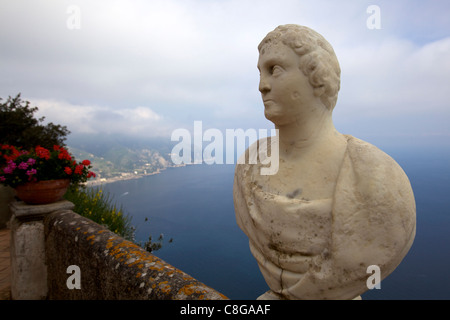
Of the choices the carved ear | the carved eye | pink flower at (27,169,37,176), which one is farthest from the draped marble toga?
pink flower at (27,169,37,176)

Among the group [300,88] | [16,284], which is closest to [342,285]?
[300,88]

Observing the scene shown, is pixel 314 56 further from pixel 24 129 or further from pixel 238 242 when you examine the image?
pixel 24 129

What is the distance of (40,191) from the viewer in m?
3.57

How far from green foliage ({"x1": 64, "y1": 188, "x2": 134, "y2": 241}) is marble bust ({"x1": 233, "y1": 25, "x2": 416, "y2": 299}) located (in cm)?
453

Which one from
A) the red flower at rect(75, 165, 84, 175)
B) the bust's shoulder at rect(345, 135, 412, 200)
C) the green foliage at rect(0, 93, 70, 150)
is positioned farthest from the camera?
the green foliage at rect(0, 93, 70, 150)

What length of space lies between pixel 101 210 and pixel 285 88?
511 cm

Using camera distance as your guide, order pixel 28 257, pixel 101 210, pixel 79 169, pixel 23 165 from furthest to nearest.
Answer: pixel 101 210 < pixel 79 169 < pixel 23 165 < pixel 28 257

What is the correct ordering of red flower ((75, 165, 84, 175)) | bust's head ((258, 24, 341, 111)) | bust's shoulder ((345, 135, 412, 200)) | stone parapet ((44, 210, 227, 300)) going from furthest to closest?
1. red flower ((75, 165, 84, 175))
2. stone parapet ((44, 210, 227, 300))
3. bust's head ((258, 24, 341, 111))
4. bust's shoulder ((345, 135, 412, 200))

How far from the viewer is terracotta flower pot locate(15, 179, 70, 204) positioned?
11.6 ft

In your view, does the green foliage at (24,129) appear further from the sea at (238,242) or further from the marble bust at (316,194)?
the marble bust at (316,194)

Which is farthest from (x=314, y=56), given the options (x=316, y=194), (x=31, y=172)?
(x=31, y=172)

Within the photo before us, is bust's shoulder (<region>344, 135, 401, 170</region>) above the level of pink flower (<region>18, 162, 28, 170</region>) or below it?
above

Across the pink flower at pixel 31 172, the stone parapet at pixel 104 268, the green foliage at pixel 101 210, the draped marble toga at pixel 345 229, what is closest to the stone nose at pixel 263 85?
the draped marble toga at pixel 345 229

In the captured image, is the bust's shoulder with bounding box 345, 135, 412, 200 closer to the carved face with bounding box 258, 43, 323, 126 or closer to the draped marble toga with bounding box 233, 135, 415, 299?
the draped marble toga with bounding box 233, 135, 415, 299
